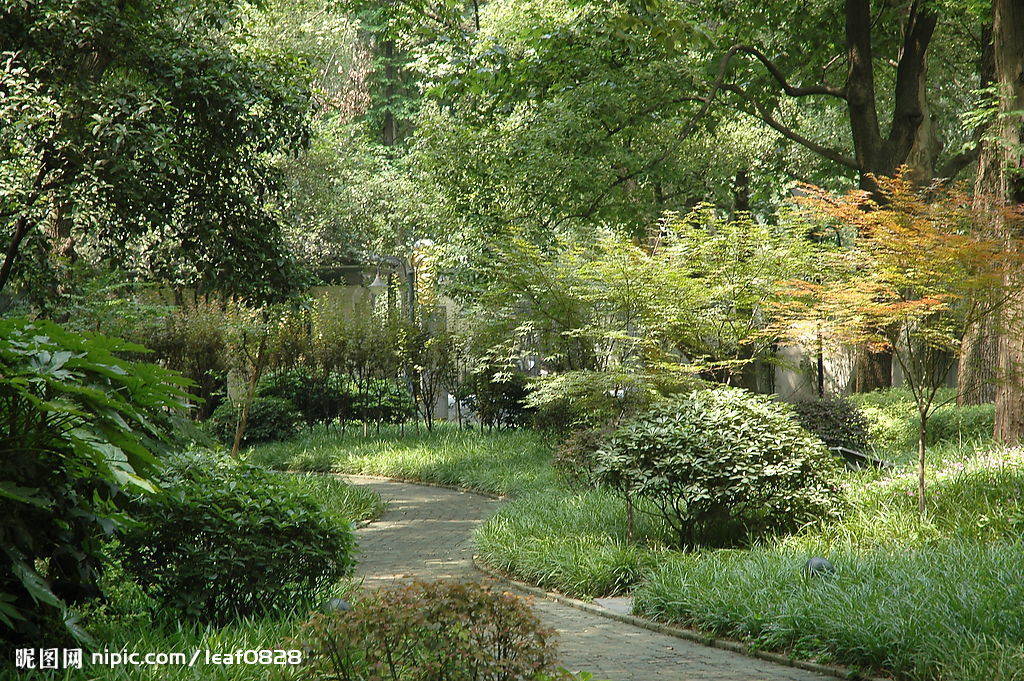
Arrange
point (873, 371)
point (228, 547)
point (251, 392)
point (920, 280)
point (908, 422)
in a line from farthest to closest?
1. point (873, 371)
2. point (908, 422)
3. point (251, 392)
4. point (920, 280)
5. point (228, 547)

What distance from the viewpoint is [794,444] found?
7164 mm

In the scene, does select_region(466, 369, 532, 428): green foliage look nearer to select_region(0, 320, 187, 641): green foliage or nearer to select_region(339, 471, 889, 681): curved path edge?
select_region(339, 471, 889, 681): curved path edge

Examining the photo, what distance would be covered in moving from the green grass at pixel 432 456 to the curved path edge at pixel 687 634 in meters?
3.74

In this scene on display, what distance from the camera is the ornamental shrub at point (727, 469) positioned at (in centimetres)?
699

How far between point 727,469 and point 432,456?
7505 mm

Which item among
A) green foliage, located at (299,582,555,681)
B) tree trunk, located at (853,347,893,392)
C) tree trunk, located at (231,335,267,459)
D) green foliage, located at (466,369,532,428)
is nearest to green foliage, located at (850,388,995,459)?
tree trunk, located at (853,347,893,392)

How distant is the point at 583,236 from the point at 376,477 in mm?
7098

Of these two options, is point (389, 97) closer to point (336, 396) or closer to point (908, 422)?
point (336, 396)

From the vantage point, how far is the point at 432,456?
45.4 ft

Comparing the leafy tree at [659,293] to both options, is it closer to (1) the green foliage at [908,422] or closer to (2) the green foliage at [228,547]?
(1) the green foliage at [908,422]

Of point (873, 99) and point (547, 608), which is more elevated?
point (873, 99)

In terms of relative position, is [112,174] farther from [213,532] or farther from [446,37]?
[446,37]

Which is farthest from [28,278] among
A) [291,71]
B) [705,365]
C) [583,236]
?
[583,236]

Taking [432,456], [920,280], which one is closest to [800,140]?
[920,280]
